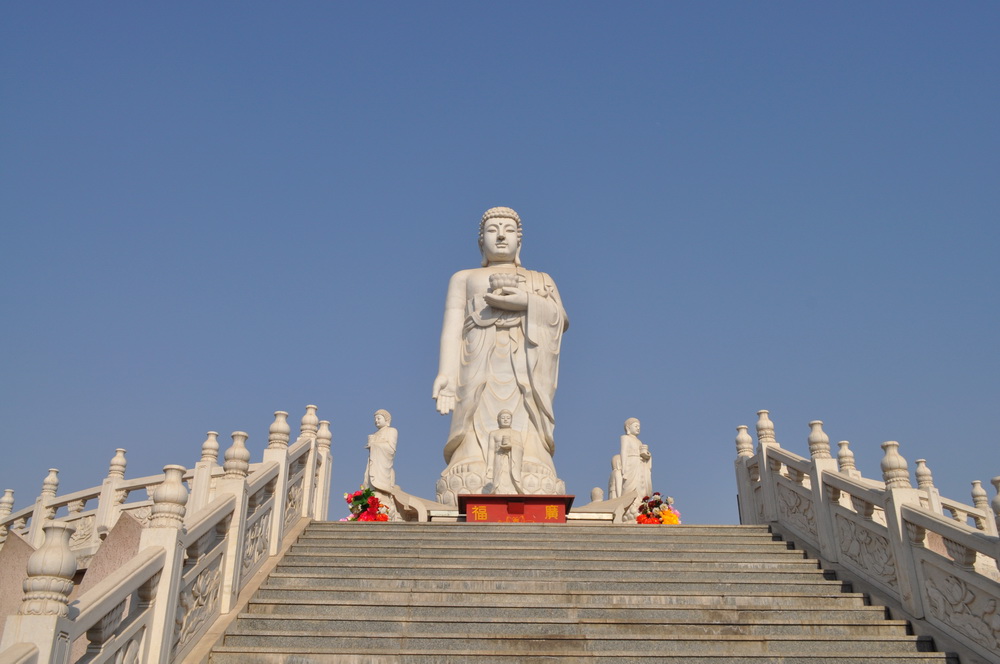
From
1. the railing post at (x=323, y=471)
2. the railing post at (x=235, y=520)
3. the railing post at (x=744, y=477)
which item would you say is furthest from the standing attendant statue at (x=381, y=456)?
the railing post at (x=235, y=520)

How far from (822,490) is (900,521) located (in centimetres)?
127

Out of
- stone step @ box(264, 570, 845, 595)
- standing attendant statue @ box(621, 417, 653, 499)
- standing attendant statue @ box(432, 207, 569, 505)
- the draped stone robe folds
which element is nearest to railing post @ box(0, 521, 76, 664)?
stone step @ box(264, 570, 845, 595)

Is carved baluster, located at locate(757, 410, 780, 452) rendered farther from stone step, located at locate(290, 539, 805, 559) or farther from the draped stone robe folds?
the draped stone robe folds

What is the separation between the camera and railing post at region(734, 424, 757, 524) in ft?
32.7

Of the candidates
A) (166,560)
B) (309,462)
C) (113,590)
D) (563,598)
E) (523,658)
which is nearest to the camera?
(113,590)

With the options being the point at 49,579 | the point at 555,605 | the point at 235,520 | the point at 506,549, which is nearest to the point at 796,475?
the point at 506,549

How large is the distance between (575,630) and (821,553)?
3.05 meters

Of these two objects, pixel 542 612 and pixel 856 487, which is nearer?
pixel 542 612

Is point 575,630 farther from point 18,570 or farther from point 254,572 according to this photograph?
point 18,570

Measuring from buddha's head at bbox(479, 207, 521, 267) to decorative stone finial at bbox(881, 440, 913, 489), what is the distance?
880 centimetres

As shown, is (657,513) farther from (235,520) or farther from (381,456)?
(235,520)

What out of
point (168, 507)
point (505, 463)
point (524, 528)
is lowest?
point (168, 507)

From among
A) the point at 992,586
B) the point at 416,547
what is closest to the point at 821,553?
the point at 992,586

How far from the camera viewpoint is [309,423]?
9820 millimetres
